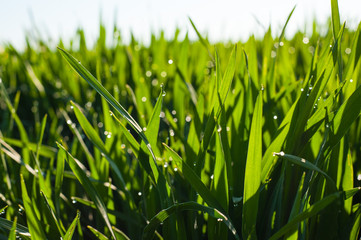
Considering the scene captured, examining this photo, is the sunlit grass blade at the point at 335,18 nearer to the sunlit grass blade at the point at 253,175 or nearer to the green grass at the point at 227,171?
the green grass at the point at 227,171

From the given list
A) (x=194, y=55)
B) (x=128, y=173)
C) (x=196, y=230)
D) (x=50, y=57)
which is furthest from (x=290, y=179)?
(x=50, y=57)

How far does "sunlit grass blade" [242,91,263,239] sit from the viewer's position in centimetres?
44

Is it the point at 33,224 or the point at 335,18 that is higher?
the point at 335,18

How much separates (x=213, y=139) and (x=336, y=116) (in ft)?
0.62

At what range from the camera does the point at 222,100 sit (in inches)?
19.9

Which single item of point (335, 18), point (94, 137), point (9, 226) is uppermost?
point (335, 18)

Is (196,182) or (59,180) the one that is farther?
(59,180)

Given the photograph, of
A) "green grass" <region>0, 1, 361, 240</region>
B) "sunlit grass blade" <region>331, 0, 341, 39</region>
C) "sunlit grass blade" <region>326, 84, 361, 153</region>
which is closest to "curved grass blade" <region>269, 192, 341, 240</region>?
"green grass" <region>0, 1, 361, 240</region>

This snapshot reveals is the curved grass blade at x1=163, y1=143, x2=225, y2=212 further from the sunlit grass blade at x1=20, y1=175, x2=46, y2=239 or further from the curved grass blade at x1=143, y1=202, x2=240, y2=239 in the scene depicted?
the sunlit grass blade at x1=20, y1=175, x2=46, y2=239

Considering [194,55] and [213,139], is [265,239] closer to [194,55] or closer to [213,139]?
[213,139]

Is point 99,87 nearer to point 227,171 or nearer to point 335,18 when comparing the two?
point 227,171

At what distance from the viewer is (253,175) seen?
1.47ft

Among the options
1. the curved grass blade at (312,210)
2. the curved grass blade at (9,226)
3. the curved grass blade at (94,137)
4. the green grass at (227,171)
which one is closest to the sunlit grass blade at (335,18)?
the green grass at (227,171)

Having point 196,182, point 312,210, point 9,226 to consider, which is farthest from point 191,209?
point 9,226
